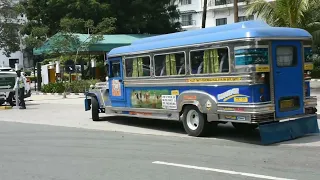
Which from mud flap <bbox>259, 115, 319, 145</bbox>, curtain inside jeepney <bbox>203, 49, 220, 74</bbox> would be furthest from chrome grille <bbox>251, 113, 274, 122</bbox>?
curtain inside jeepney <bbox>203, 49, 220, 74</bbox>

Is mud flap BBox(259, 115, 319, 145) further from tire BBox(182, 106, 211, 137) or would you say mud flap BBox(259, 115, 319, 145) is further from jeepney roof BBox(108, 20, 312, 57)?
jeepney roof BBox(108, 20, 312, 57)

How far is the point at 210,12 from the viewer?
57344mm

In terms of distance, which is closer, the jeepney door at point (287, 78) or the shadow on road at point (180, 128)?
the jeepney door at point (287, 78)

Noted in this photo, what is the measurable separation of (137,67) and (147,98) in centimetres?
97

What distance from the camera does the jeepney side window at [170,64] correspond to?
11367 millimetres

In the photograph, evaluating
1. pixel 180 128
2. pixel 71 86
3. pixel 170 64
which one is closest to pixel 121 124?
pixel 180 128

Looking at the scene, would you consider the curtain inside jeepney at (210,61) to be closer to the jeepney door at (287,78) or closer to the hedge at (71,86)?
the jeepney door at (287,78)

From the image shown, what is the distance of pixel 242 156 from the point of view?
28.6 ft

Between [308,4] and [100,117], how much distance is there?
9.29 meters

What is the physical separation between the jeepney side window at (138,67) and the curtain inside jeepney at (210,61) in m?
2.23

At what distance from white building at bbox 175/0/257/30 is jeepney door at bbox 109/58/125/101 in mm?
39740

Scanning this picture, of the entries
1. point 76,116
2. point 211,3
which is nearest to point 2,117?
point 76,116

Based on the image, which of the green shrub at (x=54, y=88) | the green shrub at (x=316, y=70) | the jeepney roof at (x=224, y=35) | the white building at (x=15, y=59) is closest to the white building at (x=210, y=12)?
the green shrub at (x=316, y=70)

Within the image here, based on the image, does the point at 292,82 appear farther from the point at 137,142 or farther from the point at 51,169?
the point at 51,169
